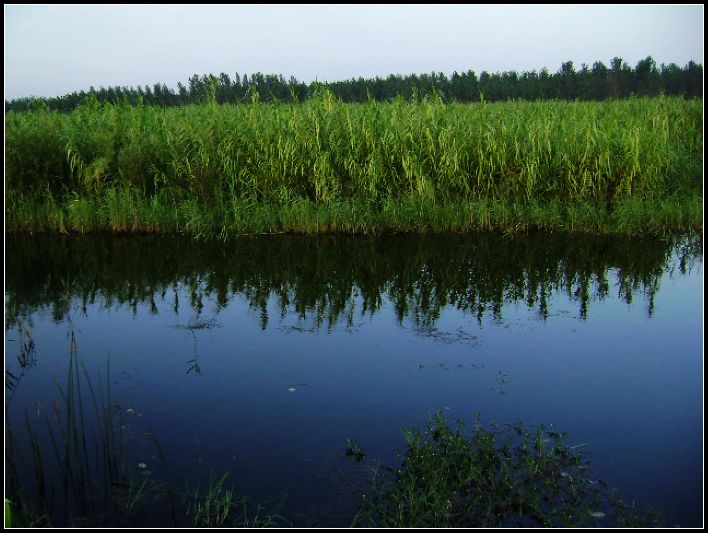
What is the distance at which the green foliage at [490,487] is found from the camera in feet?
11.2

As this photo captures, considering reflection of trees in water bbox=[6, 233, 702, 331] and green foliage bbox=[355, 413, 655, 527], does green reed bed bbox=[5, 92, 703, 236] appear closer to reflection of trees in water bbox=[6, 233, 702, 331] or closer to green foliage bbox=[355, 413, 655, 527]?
reflection of trees in water bbox=[6, 233, 702, 331]

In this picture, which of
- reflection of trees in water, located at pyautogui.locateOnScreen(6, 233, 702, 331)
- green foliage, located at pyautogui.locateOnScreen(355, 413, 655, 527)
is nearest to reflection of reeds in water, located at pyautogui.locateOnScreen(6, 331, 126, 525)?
green foliage, located at pyautogui.locateOnScreen(355, 413, 655, 527)

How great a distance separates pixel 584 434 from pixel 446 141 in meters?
6.45

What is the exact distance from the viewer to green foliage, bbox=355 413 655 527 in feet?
11.2

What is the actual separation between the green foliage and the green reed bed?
5.61 m

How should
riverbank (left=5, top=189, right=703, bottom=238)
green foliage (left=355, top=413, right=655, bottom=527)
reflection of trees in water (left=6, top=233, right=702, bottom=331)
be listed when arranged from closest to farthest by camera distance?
green foliage (left=355, top=413, right=655, bottom=527) < reflection of trees in water (left=6, top=233, right=702, bottom=331) < riverbank (left=5, top=189, right=703, bottom=238)

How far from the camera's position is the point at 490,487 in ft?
11.9

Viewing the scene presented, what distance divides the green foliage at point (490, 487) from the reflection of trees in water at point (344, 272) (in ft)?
7.48

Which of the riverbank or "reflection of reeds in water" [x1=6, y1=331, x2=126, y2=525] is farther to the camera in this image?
the riverbank

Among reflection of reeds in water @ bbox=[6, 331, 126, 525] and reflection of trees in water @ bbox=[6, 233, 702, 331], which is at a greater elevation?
reflection of trees in water @ bbox=[6, 233, 702, 331]

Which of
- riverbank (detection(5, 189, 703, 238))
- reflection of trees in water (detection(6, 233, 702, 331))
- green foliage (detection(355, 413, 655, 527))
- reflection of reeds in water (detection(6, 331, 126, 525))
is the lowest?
green foliage (detection(355, 413, 655, 527))

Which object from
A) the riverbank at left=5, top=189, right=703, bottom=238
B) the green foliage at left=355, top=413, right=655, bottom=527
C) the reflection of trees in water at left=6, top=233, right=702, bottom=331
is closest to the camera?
the green foliage at left=355, top=413, right=655, bottom=527

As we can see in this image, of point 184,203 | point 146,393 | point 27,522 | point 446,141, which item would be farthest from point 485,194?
point 27,522

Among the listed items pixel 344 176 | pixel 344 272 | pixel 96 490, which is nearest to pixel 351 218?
pixel 344 176
